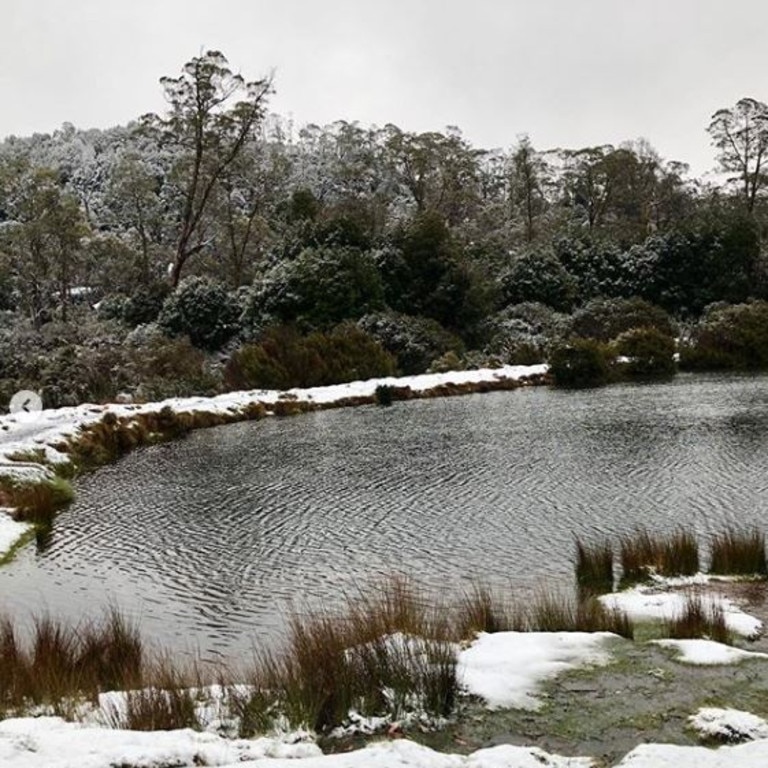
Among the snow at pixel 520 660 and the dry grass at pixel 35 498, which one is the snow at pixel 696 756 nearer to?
the snow at pixel 520 660

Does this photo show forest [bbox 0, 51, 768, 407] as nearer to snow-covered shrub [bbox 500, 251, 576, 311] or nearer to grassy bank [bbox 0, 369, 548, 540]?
snow-covered shrub [bbox 500, 251, 576, 311]

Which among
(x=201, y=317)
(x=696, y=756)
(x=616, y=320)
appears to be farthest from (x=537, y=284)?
(x=696, y=756)

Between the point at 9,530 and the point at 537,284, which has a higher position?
the point at 537,284

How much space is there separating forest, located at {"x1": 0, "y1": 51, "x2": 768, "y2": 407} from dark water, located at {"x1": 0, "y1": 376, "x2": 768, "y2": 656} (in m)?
7.26

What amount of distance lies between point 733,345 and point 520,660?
2156cm

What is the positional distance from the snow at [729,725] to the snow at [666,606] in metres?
1.40

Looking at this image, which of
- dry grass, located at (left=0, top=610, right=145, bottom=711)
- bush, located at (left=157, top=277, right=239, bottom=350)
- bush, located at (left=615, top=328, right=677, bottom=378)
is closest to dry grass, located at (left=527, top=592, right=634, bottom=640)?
dry grass, located at (left=0, top=610, right=145, bottom=711)

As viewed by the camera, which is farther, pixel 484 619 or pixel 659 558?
pixel 659 558

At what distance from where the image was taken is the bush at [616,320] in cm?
2614

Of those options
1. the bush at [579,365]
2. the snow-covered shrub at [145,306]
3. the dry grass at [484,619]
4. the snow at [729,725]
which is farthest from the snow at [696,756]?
the snow-covered shrub at [145,306]

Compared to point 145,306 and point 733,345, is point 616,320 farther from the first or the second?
point 145,306

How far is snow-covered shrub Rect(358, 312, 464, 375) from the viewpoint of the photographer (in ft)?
→ 79.6

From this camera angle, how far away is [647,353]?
22.9 m

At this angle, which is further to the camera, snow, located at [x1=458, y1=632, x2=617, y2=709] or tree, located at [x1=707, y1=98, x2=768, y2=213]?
tree, located at [x1=707, y1=98, x2=768, y2=213]
